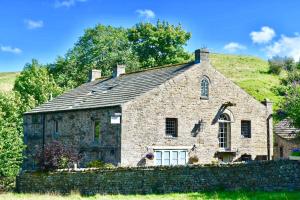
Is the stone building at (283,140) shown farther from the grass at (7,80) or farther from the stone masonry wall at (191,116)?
the grass at (7,80)

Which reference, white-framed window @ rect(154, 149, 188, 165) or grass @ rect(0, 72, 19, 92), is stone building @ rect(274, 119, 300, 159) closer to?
white-framed window @ rect(154, 149, 188, 165)

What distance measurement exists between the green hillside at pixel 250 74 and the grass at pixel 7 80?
4208cm

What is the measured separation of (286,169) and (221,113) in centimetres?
1499

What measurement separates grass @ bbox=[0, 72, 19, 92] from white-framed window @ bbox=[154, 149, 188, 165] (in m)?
62.1

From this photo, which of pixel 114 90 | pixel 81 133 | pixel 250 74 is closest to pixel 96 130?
pixel 81 133

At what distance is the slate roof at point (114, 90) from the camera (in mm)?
34812

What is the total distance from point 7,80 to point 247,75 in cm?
5221

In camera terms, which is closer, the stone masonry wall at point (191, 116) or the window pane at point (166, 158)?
the stone masonry wall at point (191, 116)

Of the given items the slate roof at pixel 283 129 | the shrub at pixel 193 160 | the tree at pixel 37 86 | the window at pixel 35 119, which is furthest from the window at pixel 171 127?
the tree at pixel 37 86

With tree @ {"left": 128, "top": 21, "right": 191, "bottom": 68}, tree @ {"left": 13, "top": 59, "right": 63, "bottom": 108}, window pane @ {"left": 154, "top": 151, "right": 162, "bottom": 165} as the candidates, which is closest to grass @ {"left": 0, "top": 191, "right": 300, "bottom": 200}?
window pane @ {"left": 154, "top": 151, "right": 162, "bottom": 165}

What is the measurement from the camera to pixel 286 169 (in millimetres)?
22281

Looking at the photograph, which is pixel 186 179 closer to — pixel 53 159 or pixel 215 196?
pixel 215 196

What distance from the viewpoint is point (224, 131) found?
37375 mm

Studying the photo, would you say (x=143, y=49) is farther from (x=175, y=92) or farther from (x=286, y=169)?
(x=286, y=169)
